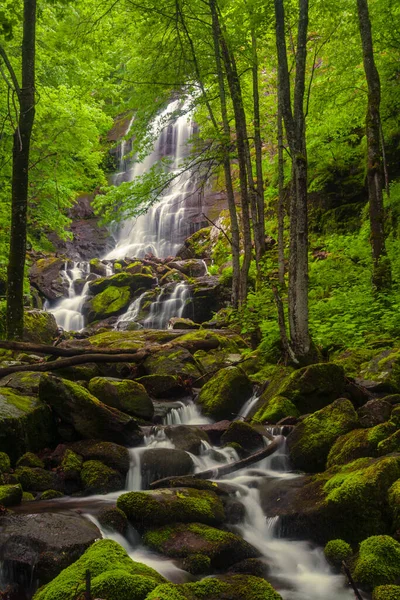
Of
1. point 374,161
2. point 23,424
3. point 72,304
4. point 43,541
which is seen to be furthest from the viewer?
point 72,304

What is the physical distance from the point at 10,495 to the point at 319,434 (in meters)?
3.84

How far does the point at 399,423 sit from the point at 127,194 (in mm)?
8641

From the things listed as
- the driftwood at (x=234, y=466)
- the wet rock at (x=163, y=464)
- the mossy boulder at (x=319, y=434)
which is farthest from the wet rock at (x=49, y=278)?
the mossy boulder at (x=319, y=434)

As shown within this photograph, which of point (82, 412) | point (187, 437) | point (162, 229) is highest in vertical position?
point (162, 229)

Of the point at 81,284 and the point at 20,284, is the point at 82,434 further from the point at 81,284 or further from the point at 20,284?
the point at 81,284

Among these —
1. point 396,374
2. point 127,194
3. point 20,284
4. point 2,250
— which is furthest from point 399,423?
point 2,250

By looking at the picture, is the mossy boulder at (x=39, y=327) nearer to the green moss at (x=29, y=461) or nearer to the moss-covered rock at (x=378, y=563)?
the green moss at (x=29, y=461)

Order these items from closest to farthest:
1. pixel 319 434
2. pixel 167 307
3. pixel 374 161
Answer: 1. pixel 319 434
2. pixel 374 161
3. pixel 167 307

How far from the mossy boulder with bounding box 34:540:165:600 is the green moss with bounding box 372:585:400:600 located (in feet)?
5.30

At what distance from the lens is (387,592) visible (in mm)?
3545

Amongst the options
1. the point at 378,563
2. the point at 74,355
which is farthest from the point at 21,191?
the point at 378,563

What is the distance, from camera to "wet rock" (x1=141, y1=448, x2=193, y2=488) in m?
6.51

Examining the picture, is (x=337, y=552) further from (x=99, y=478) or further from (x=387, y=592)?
(x=99, y=478)

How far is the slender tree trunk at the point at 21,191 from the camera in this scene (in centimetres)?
899
